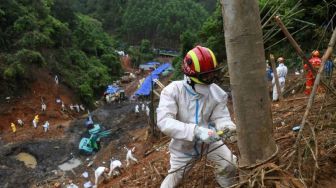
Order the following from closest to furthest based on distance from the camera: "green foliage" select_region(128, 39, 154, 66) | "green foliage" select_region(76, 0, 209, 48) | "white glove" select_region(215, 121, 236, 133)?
"white glove" select_region(215, 121, 236, 133) < "green foliage" select_region(128, 39, 154, 66) < "green foliage" select_region(76, 0, 209, 48)

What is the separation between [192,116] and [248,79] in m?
0.97

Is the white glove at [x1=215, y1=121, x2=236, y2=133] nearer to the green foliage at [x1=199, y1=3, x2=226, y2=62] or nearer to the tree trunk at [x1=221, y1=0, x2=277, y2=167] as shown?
the tree trunk at [x1=221, y1=0, x2=277, y2=167]

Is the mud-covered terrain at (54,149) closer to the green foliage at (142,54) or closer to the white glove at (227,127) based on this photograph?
the white glove at (227,127)

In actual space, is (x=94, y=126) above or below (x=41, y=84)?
below

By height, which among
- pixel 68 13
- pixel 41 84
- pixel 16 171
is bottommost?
pixel 16 171

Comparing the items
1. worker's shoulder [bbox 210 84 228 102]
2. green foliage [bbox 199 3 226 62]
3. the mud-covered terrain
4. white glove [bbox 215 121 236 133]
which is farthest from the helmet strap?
green foliage [bbox 199 3 226 62]

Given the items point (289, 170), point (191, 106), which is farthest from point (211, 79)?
point (289, 170)

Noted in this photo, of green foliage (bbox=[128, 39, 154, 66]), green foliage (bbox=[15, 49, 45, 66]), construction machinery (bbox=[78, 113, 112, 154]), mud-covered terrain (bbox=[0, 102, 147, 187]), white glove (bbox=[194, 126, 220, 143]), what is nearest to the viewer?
white glove (bbox=[194, 126, 220, 143])

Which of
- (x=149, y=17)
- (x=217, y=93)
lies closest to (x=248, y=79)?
(x=217, y=93)

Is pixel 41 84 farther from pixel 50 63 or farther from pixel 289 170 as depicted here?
pixel 289 170

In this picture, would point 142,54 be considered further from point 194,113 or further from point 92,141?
point 194,113

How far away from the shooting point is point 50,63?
99.9ft

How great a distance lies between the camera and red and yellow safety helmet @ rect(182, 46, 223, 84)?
3264 mm

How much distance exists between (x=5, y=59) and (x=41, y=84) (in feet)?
11.0
